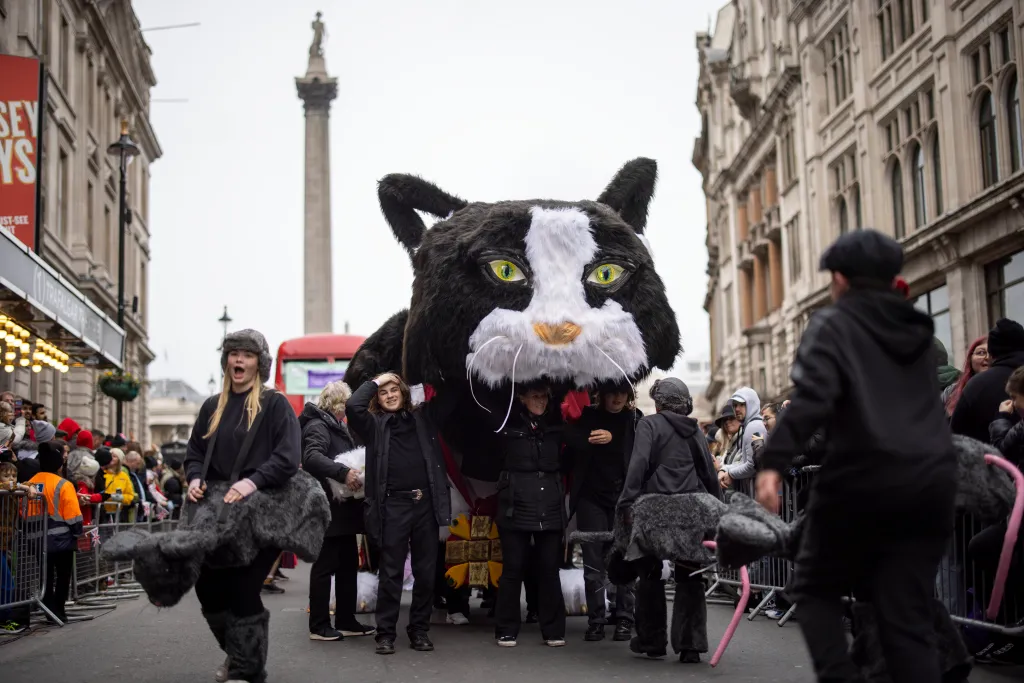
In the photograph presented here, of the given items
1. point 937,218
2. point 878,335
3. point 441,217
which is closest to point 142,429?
point 937,218

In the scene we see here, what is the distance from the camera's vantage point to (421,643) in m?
7.97

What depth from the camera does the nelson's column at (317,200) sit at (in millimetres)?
44062

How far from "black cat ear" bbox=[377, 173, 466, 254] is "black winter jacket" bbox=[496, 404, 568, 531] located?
163cm

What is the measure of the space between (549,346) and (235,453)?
6.64 feet

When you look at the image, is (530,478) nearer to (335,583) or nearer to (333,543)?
(333,543)

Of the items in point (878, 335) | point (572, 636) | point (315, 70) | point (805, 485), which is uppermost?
point (315, 70)

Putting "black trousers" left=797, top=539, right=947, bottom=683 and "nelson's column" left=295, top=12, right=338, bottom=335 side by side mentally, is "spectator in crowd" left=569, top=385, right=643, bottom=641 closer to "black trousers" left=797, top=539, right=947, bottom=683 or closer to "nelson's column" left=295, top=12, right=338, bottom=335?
"black trousers" left=797, top=539, right=947, bottom=683

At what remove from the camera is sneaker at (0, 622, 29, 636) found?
934 centimetres

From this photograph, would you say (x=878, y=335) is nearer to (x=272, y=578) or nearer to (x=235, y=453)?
(x=235, y=453)

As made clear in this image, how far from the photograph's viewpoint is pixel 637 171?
9.19m

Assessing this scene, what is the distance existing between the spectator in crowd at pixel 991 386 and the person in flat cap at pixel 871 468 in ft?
9.34

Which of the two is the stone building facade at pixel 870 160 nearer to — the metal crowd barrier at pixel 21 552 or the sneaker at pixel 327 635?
the sneaker at pixel 327 635

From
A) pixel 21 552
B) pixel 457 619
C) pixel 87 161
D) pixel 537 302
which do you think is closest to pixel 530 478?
pixel 537 302

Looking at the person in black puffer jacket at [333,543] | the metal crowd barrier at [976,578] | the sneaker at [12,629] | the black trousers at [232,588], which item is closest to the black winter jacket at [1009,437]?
the metal crowd barrier at [976,578]
